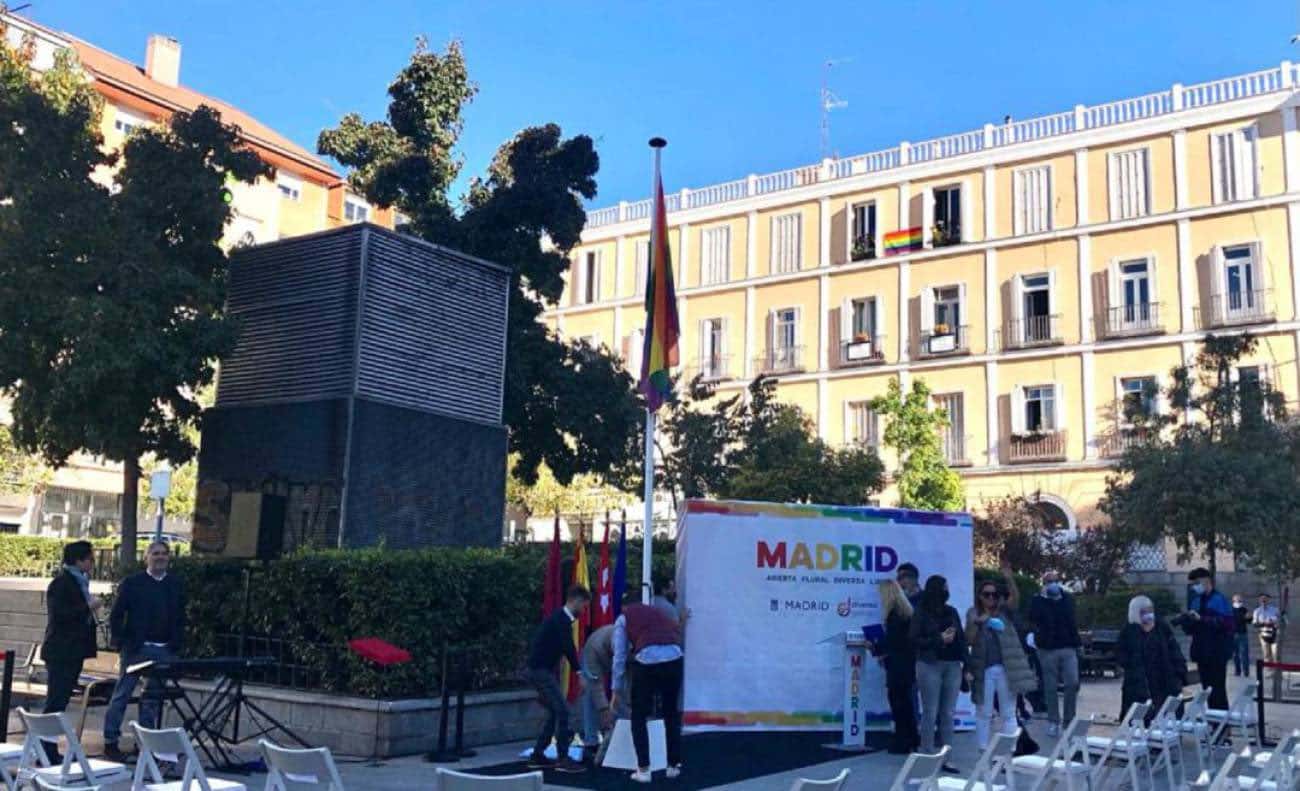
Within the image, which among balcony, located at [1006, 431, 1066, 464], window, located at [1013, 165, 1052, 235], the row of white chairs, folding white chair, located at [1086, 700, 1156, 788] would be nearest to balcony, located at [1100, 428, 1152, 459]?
balcony, located at [1006, 431, 1066, 464]

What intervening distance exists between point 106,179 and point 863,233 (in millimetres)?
22917

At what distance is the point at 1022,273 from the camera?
3684 cm

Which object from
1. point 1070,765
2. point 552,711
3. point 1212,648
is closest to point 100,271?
point 552,711

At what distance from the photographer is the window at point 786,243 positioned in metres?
41.2

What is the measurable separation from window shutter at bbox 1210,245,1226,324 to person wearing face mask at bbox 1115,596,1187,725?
2473 cm

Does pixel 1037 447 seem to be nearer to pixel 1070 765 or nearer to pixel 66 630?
pixel 1070 765

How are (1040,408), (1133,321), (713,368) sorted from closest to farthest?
1. (1133,321)
2. (1040,408)
3. (713,368)

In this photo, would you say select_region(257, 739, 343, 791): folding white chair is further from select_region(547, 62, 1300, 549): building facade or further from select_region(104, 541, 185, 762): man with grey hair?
select_region(547, 62, 1300, 549): building facade

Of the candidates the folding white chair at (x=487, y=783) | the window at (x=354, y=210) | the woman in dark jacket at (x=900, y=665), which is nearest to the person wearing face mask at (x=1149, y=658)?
the woman in dark jacket at (x=900, y=665)

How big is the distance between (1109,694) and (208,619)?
513 inches

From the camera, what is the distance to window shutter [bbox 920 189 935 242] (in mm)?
38469

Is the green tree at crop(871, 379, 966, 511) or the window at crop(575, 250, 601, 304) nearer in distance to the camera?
the green tree at crop(871, 379, 966, 511)

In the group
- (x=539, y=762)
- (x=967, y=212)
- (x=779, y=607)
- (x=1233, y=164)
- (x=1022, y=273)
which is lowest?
(x=539, y=762)

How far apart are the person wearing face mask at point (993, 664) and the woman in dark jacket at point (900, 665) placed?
2.11ft
